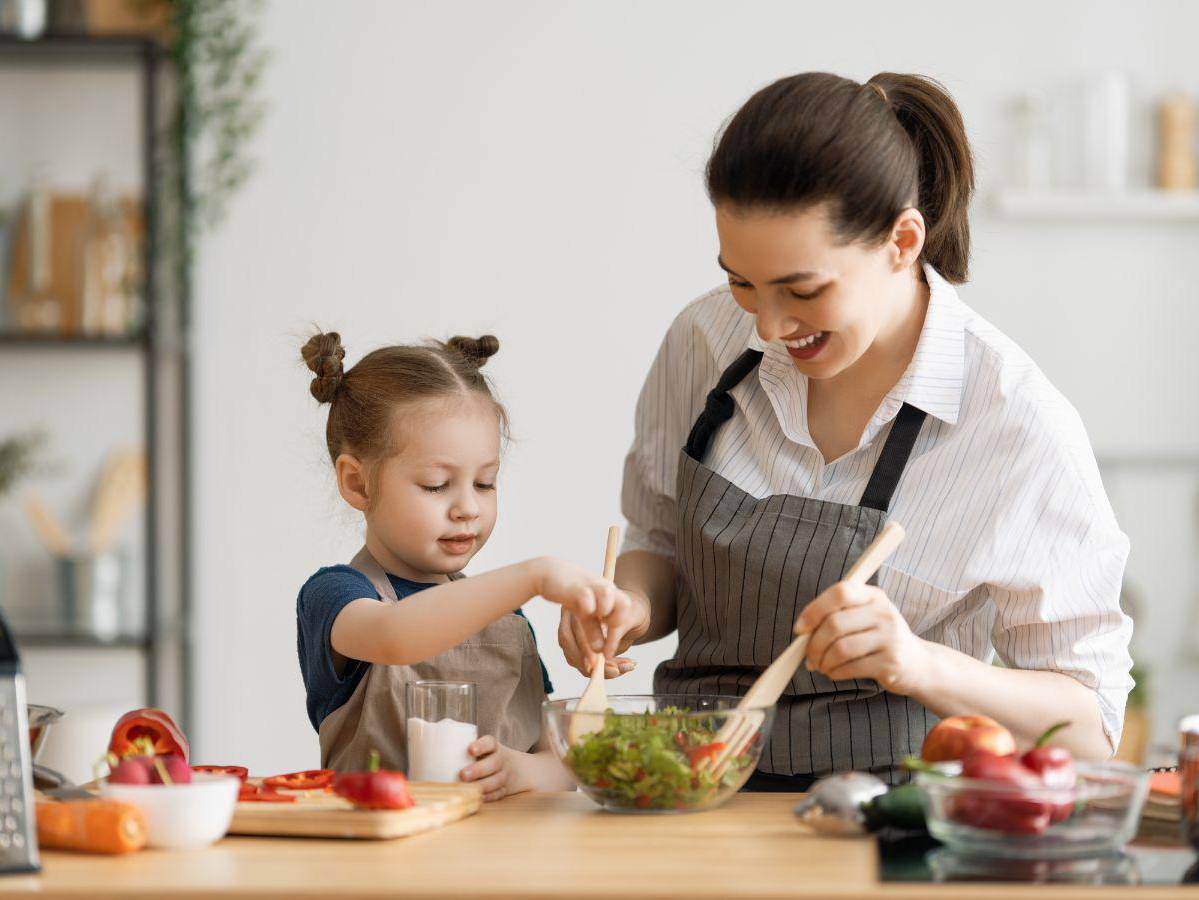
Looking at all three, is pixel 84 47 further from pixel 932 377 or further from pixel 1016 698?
pixel 1016 698

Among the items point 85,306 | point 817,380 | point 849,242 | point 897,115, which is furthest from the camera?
point 85,306

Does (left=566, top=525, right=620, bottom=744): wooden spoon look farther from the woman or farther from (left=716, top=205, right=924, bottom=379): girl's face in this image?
(left=716, top=205, right=924, bottom=379): girl's face

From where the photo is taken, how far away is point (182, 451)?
3.58 meters

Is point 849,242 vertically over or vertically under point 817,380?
over

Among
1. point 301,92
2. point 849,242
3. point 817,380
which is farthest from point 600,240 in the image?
point 849,242

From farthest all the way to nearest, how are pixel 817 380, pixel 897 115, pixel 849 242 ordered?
pixel 817 380
pixel 897 115
pixel 849 242

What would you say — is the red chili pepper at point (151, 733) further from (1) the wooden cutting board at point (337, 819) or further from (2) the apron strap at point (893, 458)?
(2) the apron strap at point (893, 458)

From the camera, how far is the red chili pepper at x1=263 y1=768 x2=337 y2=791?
137cm

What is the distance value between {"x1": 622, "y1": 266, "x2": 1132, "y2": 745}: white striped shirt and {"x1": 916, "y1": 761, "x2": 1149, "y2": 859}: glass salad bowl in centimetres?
42

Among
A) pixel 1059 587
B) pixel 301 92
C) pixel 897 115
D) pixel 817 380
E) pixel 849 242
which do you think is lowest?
pixel 1059 587

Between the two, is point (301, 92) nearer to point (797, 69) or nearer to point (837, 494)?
point (797, 69)

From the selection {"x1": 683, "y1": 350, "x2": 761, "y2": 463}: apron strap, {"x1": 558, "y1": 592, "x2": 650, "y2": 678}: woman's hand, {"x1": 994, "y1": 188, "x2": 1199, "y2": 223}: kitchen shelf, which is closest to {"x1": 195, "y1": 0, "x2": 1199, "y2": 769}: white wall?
{"x1": 994, "y1": 188, "x2": 1199, "y2": 223}: kitchen shelf

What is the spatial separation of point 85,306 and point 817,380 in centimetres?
230

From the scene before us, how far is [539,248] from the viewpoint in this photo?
3.59 meters
